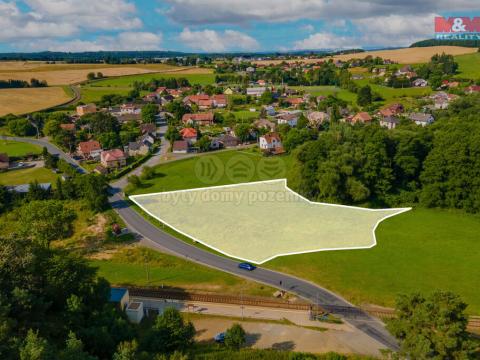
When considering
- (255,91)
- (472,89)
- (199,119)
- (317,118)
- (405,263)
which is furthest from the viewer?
(255,91)

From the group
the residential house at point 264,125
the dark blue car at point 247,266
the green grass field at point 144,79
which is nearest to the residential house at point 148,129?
the residential house at point 264,125

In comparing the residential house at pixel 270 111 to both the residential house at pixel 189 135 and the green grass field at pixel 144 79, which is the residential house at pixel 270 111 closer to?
the residential house at pixel 189 135

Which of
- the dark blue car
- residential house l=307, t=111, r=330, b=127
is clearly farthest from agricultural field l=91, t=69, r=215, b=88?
the dark blue car

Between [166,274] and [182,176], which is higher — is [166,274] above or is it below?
below

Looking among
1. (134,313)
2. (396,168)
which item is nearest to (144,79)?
(396,168)

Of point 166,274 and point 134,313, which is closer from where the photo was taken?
point 134,313

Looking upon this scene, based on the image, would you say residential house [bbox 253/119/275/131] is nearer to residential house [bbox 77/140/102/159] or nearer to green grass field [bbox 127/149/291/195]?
green grass field [bbox 127/149/291/195]

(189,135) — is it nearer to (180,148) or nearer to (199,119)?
(180,148)
